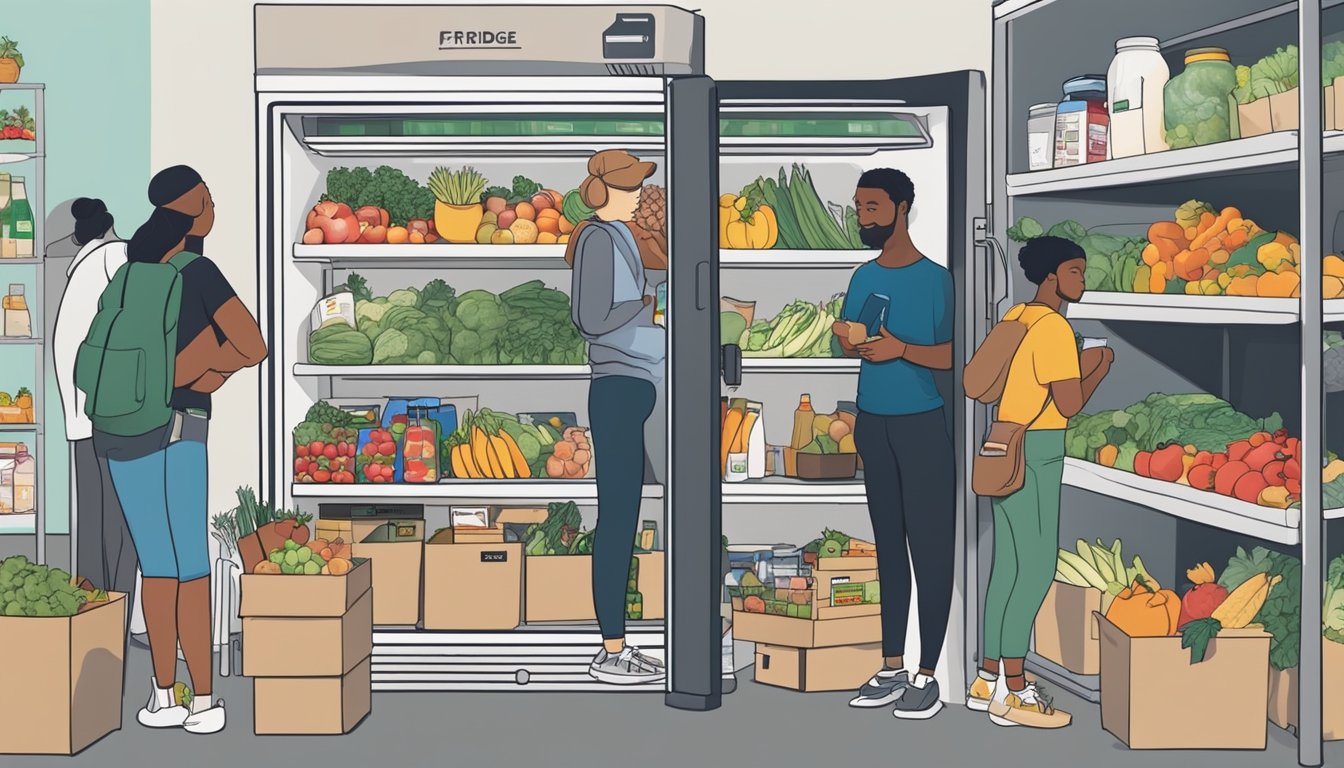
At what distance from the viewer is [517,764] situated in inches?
173

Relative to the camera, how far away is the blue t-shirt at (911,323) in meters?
4.83

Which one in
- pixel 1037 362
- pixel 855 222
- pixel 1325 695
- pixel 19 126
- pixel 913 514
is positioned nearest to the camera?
pixel 1325 695

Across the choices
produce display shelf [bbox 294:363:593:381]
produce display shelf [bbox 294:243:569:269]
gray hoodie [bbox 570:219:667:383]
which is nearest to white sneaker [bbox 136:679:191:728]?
produce display shelf [bbox 294:363:593:381]

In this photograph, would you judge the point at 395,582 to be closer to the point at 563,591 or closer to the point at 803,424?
the point at 563,591

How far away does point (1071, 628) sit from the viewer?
5.32 meters

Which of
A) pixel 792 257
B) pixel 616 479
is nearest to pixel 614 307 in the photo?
pixel 616 479

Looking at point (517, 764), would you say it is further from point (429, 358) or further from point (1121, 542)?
point (1121, 542)

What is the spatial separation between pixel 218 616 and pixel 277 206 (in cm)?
164

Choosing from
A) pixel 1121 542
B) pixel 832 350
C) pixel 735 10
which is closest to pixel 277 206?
pixel 832 350

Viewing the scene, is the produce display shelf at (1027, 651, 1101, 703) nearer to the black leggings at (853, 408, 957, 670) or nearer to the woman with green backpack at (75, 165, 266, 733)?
the black leggings at (853, 408, 957, 670)

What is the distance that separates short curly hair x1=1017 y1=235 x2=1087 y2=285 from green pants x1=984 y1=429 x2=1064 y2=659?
53cm

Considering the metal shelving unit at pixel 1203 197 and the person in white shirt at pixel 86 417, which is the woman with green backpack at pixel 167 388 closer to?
the person in white shirt at pixel 86 417

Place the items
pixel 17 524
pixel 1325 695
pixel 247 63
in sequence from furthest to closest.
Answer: pixel 17 524 < pixel 247 63 < pixel 1325 695

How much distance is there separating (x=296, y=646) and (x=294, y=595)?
6.6 inches
